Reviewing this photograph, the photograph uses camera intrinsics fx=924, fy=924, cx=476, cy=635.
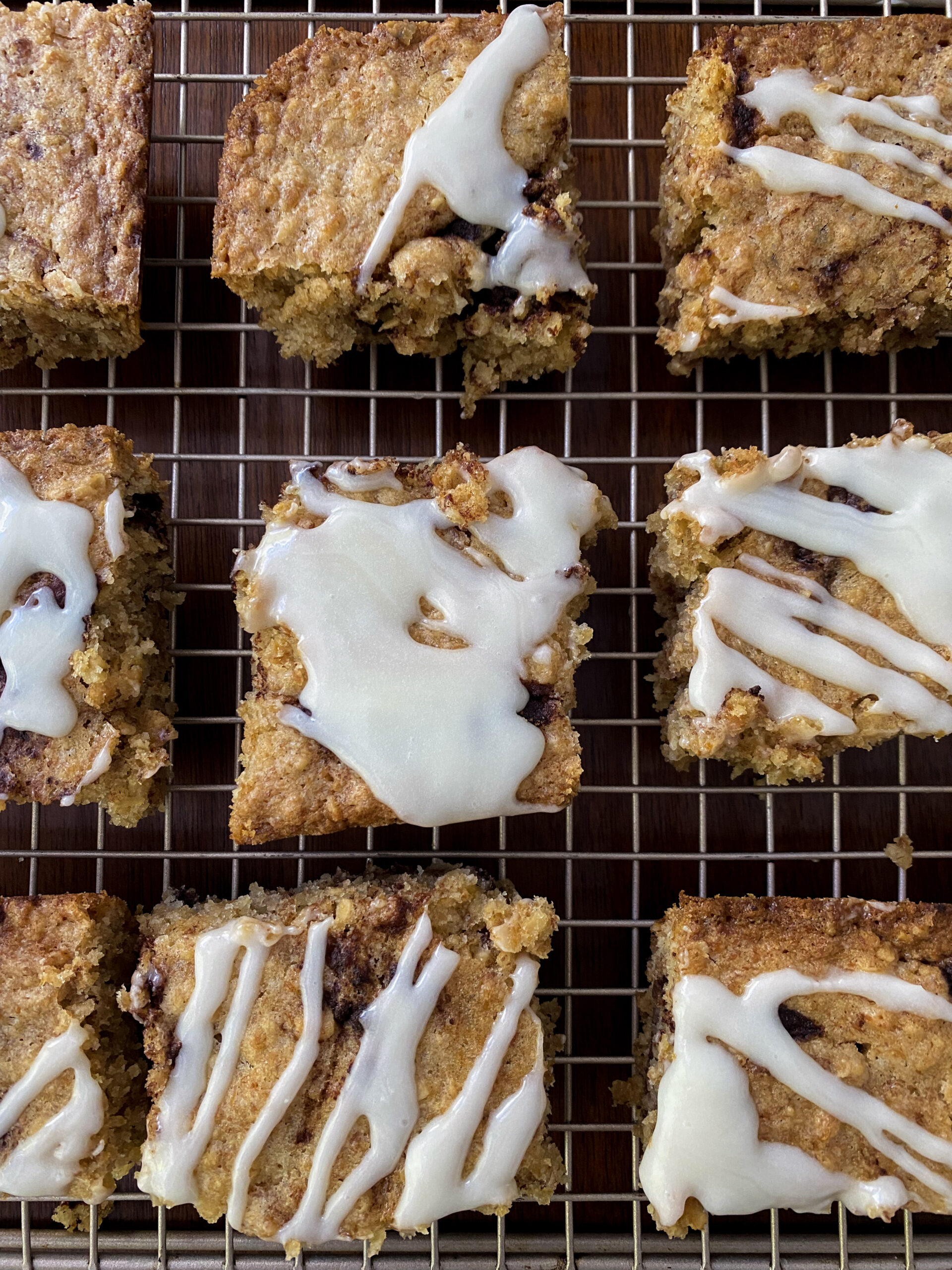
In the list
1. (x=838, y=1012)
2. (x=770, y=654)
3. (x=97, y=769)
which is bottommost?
(x=838, y=1012)

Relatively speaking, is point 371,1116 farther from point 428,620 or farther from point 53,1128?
point 428,620

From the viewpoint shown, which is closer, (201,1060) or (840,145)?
(201,1060)

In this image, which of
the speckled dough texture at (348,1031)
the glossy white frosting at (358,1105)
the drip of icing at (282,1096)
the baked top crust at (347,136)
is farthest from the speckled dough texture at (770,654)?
Answer: the drip of icing at (282,1096)

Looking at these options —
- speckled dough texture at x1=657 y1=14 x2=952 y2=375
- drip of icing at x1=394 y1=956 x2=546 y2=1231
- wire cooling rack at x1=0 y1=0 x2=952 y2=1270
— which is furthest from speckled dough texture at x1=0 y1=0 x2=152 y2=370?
drip of icing at x1=394 y1=956 x2=546 y2=1231

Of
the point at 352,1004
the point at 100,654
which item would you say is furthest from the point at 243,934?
the point at 100,654

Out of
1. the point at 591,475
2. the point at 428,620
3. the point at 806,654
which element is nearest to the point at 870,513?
the point at 806,654

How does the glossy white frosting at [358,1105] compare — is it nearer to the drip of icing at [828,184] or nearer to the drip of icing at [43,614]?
the drip of icing at [43,614]

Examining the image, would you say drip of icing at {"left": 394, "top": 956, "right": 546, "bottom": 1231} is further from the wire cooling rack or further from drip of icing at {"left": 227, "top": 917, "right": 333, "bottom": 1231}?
the wire cooling rack
